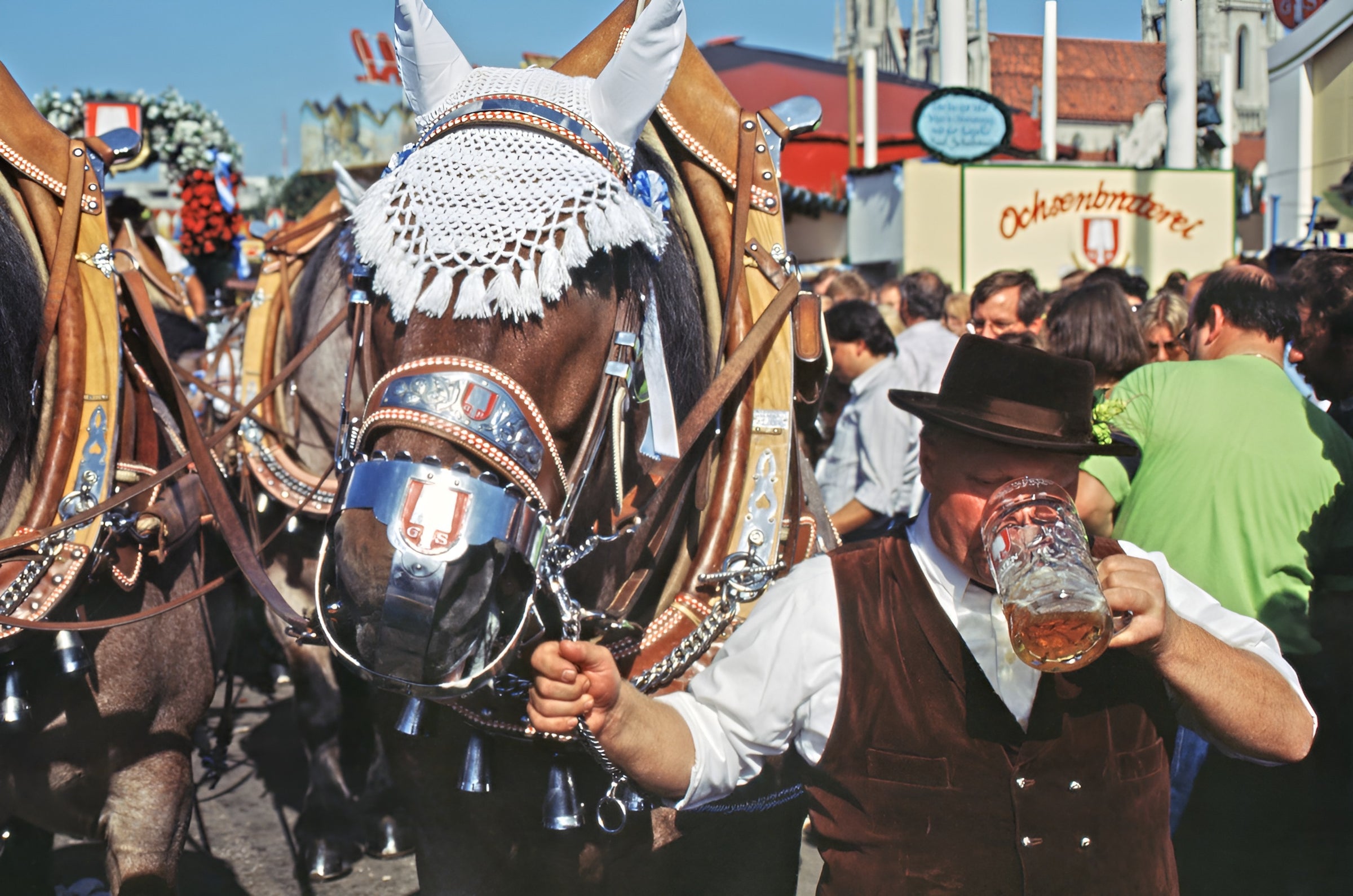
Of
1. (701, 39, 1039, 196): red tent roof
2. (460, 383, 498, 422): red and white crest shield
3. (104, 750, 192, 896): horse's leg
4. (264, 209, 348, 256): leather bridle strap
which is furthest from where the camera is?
(701, 39, 1039, 196): red tent roof

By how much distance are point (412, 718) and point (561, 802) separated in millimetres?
307

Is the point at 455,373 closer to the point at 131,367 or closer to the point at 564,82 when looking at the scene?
the point at 564,82

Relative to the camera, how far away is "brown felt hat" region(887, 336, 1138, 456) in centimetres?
172

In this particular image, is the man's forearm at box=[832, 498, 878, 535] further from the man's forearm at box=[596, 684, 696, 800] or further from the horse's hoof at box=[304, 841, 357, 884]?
the man's forearm at box=[596, 684, 696, 800]

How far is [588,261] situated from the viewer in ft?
6.41

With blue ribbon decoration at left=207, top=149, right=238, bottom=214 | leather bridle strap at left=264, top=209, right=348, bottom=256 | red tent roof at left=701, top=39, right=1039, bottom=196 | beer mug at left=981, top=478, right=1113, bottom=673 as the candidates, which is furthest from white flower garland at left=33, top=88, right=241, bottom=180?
red tent roof at left=701, top=39, right=1039, bottom=196

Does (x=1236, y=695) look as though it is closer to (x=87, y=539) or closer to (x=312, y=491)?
(x=87, y=539)

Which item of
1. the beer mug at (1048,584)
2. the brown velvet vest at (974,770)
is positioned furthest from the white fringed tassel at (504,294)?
the beer mug at (1048,584)

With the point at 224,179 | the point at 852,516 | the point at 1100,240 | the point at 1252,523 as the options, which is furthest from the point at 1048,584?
the point at 1100,240

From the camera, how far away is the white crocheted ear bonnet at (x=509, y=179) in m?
1.86

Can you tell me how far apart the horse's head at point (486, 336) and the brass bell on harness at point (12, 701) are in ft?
3.34

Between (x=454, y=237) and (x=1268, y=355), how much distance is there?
101 inches

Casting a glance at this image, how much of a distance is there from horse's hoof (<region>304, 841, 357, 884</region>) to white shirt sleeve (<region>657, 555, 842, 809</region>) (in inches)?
101

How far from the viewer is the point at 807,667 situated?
72.1 inches
